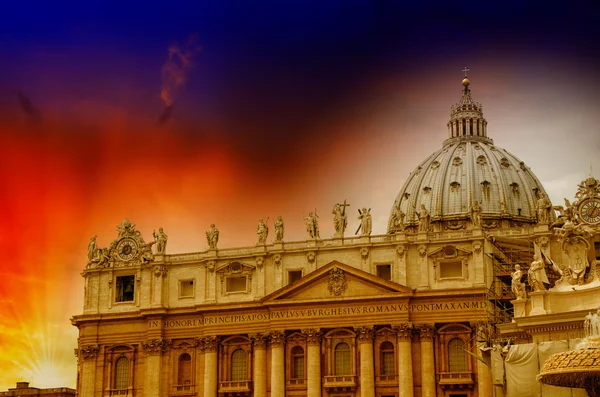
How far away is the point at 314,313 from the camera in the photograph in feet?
311

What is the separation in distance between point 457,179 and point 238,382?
197ft

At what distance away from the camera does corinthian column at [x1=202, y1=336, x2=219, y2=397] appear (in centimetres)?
9612

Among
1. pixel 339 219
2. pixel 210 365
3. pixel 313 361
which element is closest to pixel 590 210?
pixel 339 219

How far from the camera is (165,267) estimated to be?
101 m

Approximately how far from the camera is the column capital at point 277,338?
312ft

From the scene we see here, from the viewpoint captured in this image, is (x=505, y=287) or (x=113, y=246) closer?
(x=505, y=287)

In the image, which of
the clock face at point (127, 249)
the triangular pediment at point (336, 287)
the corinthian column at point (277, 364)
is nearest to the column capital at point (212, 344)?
the corinthian column at point (277, 364)

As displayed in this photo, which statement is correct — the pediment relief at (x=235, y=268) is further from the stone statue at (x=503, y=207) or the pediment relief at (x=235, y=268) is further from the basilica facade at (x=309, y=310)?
the stone statue at (x=503, y=207)

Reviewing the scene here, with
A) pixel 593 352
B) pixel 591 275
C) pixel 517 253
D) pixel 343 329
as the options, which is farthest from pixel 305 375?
pixel 593 352

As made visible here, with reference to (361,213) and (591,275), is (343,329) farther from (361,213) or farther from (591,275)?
(591,275)

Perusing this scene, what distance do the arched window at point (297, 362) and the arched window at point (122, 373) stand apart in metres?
15.0

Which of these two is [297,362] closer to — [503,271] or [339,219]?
[339,219]

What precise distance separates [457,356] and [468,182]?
190 ft

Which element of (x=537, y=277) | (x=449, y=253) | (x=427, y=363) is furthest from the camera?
(x=449, y=253)
